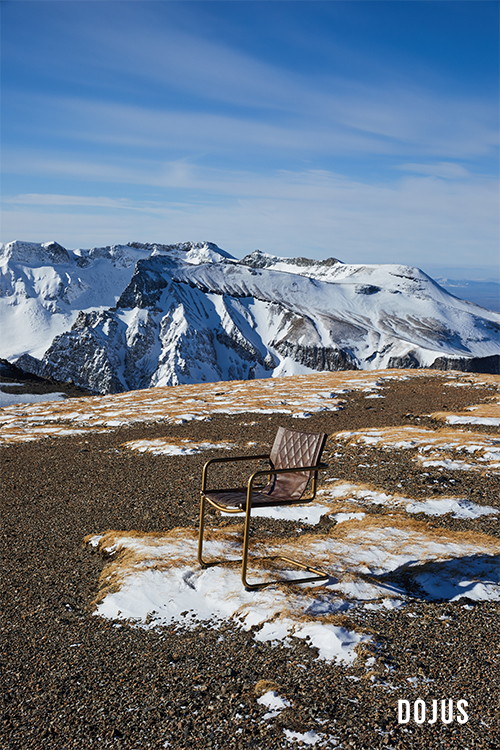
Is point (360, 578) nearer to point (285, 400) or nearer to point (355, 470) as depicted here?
point (355, 470)

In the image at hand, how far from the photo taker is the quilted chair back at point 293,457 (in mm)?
7027

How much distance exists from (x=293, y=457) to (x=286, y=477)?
0.39m

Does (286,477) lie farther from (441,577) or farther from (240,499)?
(441,577)

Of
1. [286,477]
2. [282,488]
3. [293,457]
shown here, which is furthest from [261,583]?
[293,457]

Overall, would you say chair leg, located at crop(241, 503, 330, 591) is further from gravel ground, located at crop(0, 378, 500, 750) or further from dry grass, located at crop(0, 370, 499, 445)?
dry grass, located at crop(0, 370, 499, 445)

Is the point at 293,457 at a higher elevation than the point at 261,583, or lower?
higher

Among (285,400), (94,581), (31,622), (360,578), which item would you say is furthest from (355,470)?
(285,400)

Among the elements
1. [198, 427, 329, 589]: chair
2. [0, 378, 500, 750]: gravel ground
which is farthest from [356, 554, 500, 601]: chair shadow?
[198, 427, 329, 589]: chair

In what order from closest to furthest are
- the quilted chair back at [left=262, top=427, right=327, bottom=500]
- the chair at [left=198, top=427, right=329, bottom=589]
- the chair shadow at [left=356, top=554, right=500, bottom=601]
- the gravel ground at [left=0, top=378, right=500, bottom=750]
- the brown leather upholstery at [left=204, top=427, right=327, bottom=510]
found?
the gravel ground at [left=0, top=378, right=500, bottom=750] < the chair shadow at [left=356, top=554, right=500, bottom=601] < the chair at [left=198, top=427, right=329, bottom=589] < the brown leather upholstery at [left=204, top=427, right=327, bottom=510] < the quilted chair back at [left=262, top=427, right=327, bottom=500]

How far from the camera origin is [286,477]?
753 cm

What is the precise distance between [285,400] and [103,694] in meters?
21.1

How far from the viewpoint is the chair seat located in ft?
21.4

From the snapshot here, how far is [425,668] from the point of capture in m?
4.74

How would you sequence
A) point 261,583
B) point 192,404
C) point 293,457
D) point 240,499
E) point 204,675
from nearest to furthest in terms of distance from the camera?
point 204,675 < point 261,583 < point 240,499 < point 293,457 < point 192,404
